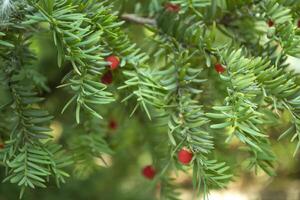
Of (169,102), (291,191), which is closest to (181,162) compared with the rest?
(169,102)

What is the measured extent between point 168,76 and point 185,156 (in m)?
0.09

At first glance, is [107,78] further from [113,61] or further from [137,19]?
[137,19]

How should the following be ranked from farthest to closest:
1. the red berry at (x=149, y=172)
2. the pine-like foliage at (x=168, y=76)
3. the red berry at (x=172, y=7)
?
the red berry at (x=149, y=172)
the red berry at (x=172, y=7)
the pine-like foliage at (x=168, y=76)

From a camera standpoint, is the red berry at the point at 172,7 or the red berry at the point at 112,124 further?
the red berry at the point at 112,124

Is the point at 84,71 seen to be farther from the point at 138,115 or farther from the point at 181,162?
the point at 138,115

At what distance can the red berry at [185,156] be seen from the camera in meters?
0.49

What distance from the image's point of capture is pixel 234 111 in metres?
0.43

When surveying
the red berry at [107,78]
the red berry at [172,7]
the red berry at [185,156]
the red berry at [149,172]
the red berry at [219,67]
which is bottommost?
the red berry at [149,172]

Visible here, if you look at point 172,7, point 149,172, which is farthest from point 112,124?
point 172,7

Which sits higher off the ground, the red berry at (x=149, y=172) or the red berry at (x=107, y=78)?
the red berry at (x=107, y=78)

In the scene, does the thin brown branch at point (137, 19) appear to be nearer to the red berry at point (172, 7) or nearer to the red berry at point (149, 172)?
the red berry at point (172, 7)

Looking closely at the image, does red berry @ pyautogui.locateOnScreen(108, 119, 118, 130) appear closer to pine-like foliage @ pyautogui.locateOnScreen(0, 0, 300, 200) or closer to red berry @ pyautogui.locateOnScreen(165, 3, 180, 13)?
pine-like foliage @ pyautogui.locateOnScreen(0, 0, 300, 200)

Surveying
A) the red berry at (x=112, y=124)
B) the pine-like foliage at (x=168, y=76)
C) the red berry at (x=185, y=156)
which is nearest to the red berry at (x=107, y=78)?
the pine-like foliage at (x=168, y=76)

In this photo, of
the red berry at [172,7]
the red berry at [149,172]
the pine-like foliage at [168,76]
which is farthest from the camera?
the red berry at [149,172]
